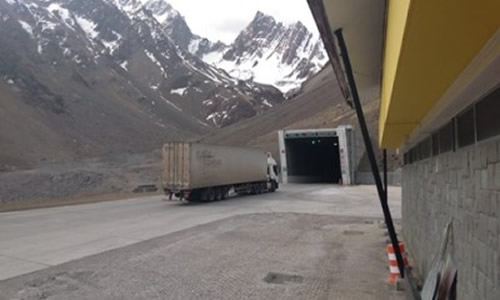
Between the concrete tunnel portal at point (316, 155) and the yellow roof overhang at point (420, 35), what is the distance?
39638 mm

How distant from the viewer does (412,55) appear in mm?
2670

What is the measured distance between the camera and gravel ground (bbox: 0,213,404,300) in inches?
328

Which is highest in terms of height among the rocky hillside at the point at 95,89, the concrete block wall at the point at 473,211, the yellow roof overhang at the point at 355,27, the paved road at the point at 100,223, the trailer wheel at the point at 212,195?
the rocky hillside at the point at 95,89

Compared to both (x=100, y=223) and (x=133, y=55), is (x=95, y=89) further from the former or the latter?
(x=100, y=223)

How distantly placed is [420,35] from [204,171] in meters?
25.8

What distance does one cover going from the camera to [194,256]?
38.3 feet

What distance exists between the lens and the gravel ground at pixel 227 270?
833 cm

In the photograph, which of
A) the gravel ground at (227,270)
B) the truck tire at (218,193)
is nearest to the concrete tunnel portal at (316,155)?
the truck tire at (218,193)

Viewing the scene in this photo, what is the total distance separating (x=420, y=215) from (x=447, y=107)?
16.0ft

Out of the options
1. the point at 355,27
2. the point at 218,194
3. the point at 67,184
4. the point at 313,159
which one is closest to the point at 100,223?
the point at 218,194

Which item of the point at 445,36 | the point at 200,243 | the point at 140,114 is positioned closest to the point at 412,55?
Answer: the point at 445,36

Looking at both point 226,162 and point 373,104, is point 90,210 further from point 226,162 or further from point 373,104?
point 373,104

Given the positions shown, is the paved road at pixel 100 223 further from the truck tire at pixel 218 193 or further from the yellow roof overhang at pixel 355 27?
the yellow roof overhang at pixel 355 27

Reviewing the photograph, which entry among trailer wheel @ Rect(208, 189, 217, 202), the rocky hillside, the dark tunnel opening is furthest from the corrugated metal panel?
the rocky hillside
